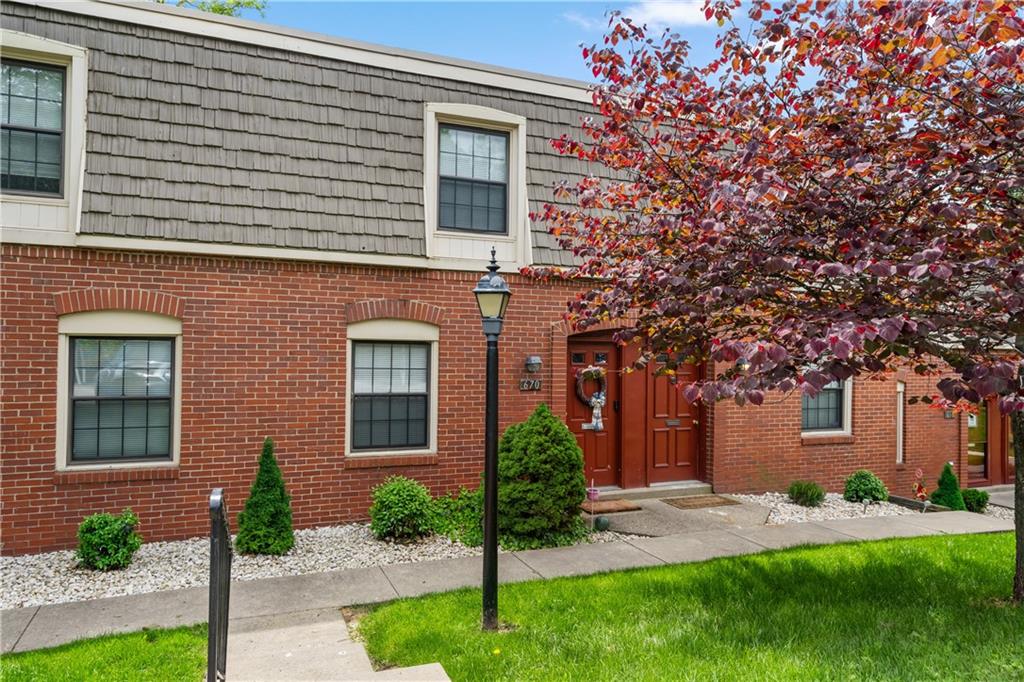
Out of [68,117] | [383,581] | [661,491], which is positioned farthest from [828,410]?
[68,117]

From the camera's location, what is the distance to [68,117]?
6.74 m

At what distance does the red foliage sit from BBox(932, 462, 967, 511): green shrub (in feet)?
19.6

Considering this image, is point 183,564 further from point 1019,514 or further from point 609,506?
point 1019,514

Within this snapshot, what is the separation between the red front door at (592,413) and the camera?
29.7 ft

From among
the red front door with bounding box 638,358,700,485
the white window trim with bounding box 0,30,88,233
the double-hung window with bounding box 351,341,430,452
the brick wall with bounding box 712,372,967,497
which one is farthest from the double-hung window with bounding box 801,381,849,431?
the white window trim with bounding box 0,30,88,233

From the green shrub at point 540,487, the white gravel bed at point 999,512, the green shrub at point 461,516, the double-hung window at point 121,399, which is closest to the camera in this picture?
the double-hung window at point 121,399

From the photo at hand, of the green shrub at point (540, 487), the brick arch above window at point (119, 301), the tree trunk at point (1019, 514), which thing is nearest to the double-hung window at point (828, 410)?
the green shrub at point (540, 487)

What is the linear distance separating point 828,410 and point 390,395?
7.06 meters

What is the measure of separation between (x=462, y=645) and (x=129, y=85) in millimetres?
6721

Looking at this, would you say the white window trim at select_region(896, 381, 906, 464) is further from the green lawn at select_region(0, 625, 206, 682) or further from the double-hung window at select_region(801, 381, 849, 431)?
the green lawn at select_region(0, 625, 206, 682)

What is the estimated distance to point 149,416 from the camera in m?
7.06

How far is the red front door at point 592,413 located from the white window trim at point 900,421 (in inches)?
201

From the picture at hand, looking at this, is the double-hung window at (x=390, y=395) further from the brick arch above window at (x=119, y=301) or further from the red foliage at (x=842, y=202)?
the red foliage at (x=842, y=202)

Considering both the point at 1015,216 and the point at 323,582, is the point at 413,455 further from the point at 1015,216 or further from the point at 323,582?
the point at 1015,216
